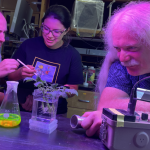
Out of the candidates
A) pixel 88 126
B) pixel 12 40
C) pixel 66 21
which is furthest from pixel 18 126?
pixel 12 40

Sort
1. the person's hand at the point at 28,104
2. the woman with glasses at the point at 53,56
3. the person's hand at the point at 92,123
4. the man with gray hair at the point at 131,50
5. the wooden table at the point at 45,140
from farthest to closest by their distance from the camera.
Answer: the woman with glasses at the point at 53,56 < the person's hand at the point at 28,104 < the man with gray hair at the point at 131,50 < the person's hand at the point at 92,123 < the wooden table at the point at 45,140

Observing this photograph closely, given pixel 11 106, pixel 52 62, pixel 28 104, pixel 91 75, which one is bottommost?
pixel 28 104

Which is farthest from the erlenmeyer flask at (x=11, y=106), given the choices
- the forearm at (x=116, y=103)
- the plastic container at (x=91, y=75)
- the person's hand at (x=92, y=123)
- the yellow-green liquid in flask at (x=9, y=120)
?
the plastic container at (x=91, y=75)

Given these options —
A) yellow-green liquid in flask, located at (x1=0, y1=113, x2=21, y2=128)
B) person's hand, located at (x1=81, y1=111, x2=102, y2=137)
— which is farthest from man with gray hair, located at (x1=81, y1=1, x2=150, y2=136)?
yellow-green liquid in flask, located at (x1=0, y1=113, x2=21, y2=128)

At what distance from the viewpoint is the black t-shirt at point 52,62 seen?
1522mm

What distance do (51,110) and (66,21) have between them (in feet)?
3.32

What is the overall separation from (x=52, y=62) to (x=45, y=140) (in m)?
0.99

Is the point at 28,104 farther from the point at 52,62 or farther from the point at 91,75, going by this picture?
the point at 91,75

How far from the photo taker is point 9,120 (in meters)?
0.72

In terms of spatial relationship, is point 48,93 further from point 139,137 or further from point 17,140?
point 139,137

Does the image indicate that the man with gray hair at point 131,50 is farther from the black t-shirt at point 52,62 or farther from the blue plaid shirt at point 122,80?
the black t-shirt at point 52,62

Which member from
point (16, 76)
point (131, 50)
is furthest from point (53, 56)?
point (131, 50)

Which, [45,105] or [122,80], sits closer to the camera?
[45,105]

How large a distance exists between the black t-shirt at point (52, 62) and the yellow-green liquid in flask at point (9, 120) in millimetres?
749
